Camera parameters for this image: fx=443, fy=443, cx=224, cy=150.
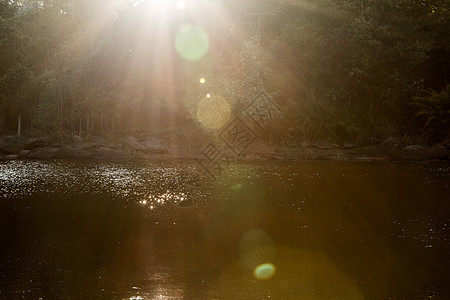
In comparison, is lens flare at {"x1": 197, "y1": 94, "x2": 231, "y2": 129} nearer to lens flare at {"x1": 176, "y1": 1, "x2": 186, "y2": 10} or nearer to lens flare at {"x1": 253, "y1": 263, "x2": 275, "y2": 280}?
lens flare at {"x1": 176, "y1": 1, "x2": 186, "y2": 10}

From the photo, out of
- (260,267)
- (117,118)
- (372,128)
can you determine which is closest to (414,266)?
(260,267)

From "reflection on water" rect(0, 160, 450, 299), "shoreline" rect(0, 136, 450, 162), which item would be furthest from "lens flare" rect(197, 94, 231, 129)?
"reflection on water" rect(0, 160, 450, 299)

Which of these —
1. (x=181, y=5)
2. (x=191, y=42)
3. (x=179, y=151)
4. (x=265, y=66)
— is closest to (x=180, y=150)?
(x=179, y=151)

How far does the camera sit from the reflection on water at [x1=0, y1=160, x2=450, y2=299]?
7.54 meters

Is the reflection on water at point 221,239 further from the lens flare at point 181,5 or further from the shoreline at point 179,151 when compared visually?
the lens flare at point 181,5

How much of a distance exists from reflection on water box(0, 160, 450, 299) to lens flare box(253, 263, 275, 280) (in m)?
0.02

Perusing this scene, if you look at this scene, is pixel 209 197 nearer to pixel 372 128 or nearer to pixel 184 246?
pixel 184 246

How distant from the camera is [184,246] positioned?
9.98 meters

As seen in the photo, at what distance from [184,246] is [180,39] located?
93.5 feet

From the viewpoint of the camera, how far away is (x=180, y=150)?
33.7 meters

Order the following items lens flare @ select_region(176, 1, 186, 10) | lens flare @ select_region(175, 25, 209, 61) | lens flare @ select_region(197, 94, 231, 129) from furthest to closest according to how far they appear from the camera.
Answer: lens flare @ select_region(176, 1, 186, 10)
lens flare @ select_region(175, 25, 209, 61)
lens flare @ select_region(197, 94, 231, 129)

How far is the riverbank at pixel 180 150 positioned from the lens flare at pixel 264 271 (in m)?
23.6

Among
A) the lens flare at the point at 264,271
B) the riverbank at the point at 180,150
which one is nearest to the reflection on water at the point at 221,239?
the lens flare at the point at 264,271

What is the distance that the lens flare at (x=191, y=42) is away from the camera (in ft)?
110
